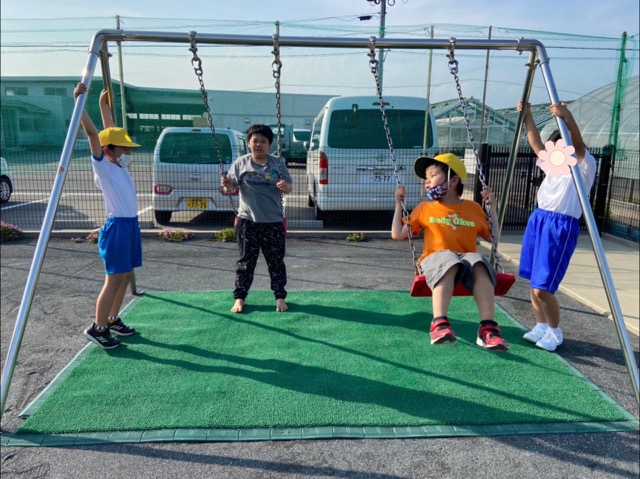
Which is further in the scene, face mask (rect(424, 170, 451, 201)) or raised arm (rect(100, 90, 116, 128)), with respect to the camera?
raised arm (rect(100, 90, 116, 128))

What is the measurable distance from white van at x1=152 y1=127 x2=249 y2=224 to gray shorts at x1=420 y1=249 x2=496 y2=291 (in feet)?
16.8

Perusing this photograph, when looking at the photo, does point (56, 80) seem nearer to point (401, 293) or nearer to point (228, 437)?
point (401, 293)

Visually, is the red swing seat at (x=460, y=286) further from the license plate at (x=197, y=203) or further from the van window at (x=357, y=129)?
the license plate at (x=197, y=203)

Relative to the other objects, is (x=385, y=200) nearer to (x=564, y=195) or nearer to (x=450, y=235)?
(x=564, y=195)

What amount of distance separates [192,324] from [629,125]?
10.8m

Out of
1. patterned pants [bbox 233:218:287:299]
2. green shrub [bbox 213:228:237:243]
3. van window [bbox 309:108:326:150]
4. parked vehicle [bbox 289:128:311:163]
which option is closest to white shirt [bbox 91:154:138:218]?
patterned pants [bbox 233:218:287:299]

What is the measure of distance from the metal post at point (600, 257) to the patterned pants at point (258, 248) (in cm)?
234

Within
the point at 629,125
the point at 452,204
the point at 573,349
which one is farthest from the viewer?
the point at 629,125

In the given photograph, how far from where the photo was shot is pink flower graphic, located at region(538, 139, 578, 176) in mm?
2791

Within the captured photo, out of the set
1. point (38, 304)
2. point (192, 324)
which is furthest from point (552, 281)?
point (38, 304)

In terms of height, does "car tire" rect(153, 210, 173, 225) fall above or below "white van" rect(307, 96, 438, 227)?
below

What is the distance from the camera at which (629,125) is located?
1056 cm

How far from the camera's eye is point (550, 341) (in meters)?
3.65

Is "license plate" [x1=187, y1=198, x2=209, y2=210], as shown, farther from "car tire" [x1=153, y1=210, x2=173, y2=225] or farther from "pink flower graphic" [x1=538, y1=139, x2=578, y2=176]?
"pink flower graphic" [x1=538, y1=139, x2=578, y2=176]
